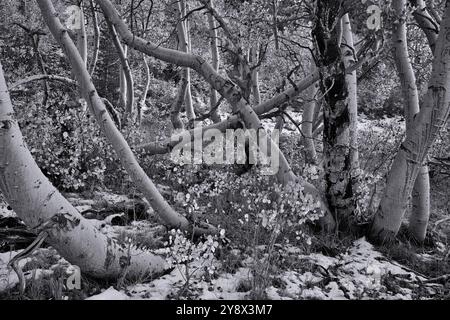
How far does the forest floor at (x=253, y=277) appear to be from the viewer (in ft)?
8.49

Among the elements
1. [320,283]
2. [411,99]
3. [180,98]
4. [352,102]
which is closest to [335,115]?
[352,102]

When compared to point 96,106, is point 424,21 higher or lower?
higher

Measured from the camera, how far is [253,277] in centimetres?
278

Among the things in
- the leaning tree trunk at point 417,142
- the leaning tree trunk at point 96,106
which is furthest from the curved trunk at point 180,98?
the leaning tree trunk at point 417,142

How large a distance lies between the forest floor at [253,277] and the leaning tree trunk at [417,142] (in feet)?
1.11

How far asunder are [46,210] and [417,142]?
11.6ft

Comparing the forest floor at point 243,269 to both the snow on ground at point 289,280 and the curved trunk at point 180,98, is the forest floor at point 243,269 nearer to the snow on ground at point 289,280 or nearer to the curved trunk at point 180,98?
the snow on ground at point 289,280

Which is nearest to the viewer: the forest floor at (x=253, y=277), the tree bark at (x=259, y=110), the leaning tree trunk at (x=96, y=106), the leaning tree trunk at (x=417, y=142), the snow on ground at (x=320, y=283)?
the forest floor at (x=253, y=277)

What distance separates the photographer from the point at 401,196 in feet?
12.3

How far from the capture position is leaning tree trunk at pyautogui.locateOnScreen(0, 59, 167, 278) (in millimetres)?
1964

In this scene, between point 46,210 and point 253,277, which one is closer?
point 46,210

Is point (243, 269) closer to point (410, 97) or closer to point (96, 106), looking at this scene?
point (96, 106)
